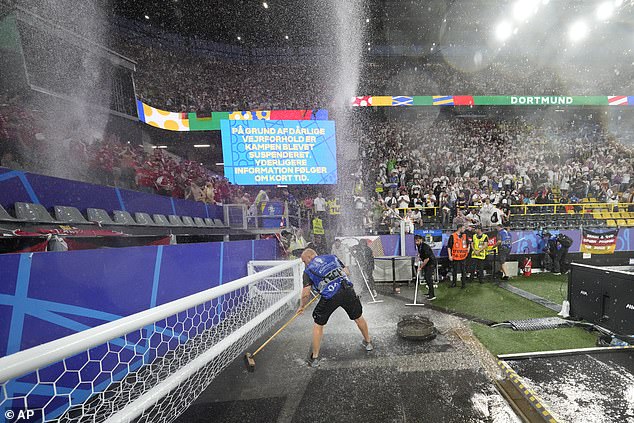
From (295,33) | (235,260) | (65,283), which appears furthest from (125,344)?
(295,33)

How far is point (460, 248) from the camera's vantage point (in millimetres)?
7891

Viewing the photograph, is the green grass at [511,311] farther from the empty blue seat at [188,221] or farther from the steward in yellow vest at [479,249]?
the empty blue seat at [188,221]

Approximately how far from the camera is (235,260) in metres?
5.83

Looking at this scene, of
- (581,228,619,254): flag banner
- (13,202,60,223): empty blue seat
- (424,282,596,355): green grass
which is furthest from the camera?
(581,228,619,254): flag banner

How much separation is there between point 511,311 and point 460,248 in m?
2.44

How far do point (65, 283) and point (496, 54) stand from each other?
29.5 m

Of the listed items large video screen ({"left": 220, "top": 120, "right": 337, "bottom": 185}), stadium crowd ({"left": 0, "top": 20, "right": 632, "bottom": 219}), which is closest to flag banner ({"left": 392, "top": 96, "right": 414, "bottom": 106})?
stadium crowd ({"left": 0, "top": 20, "right": 632, "bottom": 219})

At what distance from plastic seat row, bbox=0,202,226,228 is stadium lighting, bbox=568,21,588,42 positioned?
2473 cm

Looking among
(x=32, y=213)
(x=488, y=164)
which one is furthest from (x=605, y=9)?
(x=32, y=213)

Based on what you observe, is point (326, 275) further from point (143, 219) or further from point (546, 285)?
point (546, 285)

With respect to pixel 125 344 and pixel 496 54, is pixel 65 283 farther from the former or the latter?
pixel 496 54

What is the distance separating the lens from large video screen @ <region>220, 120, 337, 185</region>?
33.2ft

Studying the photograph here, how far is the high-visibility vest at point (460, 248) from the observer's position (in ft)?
25.9

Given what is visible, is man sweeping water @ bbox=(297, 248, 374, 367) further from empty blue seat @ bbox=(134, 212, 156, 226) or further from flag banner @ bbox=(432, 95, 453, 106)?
flag banner @ bbox=(432, 95, 453, 106)
